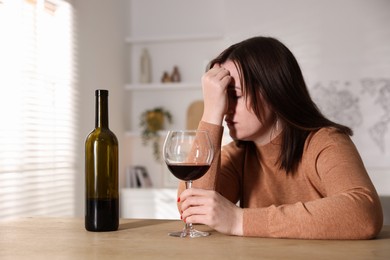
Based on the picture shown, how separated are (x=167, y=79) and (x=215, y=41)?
21.3 inches

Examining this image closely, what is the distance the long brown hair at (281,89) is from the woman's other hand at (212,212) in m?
0.43

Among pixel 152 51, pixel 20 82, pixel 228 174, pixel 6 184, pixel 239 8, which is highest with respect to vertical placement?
pixel 239 8

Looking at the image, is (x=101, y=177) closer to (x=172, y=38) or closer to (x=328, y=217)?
(x=328, y=217)

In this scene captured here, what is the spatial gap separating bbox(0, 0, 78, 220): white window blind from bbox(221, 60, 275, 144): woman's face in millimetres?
1722

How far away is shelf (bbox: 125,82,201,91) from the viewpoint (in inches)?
189

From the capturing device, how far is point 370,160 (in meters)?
4.45

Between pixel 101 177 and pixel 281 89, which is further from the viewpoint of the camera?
pixel 281 89

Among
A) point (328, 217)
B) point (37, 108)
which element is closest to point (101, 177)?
point (328, 217)

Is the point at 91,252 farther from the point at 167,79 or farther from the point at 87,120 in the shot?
the point at 167,79

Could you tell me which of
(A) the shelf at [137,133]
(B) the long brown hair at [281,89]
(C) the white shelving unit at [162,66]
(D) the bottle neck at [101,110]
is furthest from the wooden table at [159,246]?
(C) the white shelving unit at [162,66]

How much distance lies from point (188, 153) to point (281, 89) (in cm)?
53

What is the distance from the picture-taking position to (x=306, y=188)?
5.82 ft

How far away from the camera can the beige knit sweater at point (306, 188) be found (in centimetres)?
132

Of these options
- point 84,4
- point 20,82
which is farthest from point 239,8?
point 20,82
